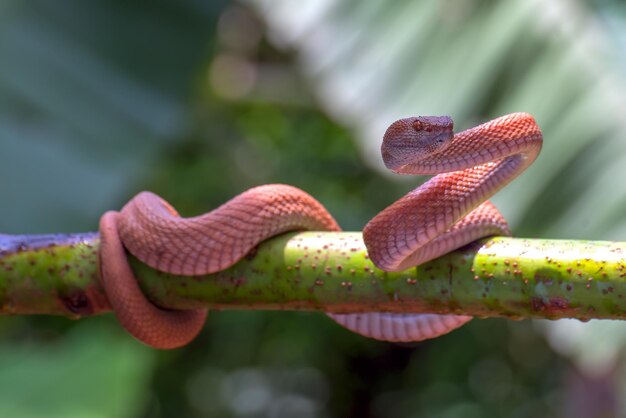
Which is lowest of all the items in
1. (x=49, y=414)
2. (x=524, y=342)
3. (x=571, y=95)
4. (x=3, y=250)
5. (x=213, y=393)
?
(x=213, y=393)

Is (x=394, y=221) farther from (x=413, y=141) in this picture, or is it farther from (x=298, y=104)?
(x=298, y=104)

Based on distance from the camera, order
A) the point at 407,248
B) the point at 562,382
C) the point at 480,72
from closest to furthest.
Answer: the point at 407,248, the point at 480,72, the point at 562,382

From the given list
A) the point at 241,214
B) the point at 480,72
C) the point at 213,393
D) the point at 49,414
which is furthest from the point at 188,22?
the point at 213,393

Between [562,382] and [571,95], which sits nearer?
[571,95]

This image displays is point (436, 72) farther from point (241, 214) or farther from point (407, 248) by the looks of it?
point (407, 248)

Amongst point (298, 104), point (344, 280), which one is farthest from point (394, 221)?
point (298, 104)

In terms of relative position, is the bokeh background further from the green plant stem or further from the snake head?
the snake head
